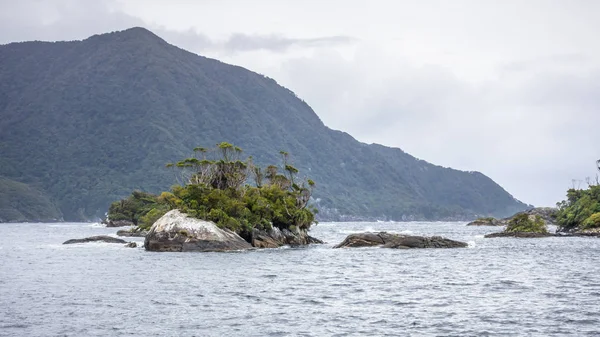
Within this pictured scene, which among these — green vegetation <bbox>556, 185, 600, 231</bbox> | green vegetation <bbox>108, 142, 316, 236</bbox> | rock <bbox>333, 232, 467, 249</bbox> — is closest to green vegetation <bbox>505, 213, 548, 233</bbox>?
green vegetation <bbox>556, 185, 600, 231</bbox>

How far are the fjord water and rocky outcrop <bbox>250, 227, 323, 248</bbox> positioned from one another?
56.0ft

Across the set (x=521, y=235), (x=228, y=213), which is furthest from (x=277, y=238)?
(x=521, y=235)

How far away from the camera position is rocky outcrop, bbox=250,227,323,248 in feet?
305

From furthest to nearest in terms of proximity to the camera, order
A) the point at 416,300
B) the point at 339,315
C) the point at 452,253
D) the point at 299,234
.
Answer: the point at 299,234 < the point at 452,253 < the point at 416,300 < the point at 339,315

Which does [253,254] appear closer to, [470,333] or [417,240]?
[417,240]

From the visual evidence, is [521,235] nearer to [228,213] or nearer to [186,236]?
[228,213]

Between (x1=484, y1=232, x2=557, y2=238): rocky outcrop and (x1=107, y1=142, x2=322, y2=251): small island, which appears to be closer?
(x1=107, y1=142, x2=322, y2=251): small island

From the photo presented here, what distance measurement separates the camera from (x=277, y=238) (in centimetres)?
9875

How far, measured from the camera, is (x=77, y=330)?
3194 centimetres

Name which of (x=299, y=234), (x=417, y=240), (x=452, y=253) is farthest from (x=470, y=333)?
(x=299, y=234)

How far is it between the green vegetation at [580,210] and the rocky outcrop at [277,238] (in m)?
62.4

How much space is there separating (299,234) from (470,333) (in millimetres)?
72553

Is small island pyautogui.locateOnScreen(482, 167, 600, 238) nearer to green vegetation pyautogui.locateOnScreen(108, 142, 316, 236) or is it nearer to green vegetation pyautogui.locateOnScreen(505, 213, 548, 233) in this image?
green vegetation pyautogui.locateOnScreen(505, 213, 548, 233)

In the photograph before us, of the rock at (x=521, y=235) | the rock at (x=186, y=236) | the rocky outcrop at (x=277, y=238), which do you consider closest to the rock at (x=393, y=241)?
the rocky outcrop at (x=277, y=238)
